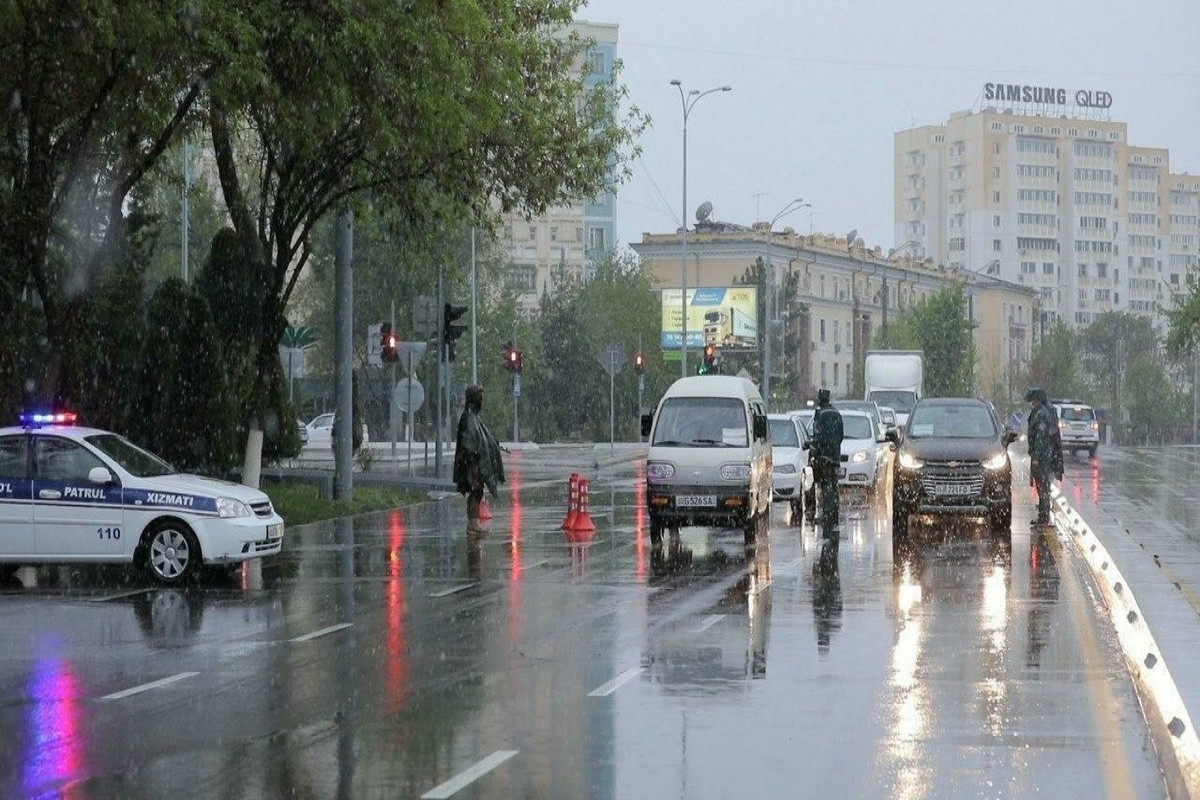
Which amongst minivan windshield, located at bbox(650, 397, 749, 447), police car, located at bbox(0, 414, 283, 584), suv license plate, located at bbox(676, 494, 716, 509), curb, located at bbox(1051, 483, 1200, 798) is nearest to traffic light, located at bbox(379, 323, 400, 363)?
minivan windshield, located at bbox(650, 397, 749, 447)

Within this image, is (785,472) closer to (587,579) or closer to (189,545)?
(587,579)

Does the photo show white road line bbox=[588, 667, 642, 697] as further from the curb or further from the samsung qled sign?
the samsung qled sign

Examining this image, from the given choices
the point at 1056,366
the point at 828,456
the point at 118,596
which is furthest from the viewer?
the point at 1056,366

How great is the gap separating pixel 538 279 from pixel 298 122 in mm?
104486

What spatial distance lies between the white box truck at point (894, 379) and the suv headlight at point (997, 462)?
3570 cm

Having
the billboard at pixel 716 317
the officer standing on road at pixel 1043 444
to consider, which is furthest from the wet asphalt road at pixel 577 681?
the billboard at pixel 716 317

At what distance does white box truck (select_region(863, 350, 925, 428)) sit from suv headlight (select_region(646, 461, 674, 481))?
38179 mm

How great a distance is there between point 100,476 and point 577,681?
8364 mm

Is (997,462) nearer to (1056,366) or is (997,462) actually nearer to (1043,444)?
(1043,444)

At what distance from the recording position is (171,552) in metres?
19.0

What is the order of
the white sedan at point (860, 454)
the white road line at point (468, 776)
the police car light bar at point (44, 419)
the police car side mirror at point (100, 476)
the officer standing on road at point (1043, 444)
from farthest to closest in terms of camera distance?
1. the white sedan at point (860, 454)
2. the officer standing on road at point (1043, 444)
3. the police car light bar at point (44, 419)
4. the police car side mirror at point (100, 476)
5. the white road line at point (468, 776)

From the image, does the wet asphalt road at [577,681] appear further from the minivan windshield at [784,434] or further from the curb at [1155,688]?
the minivan windshield at [784,434]

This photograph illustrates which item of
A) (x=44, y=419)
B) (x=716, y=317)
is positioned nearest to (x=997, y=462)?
(x=44, y=419)

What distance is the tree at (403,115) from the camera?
22453 millimetres
